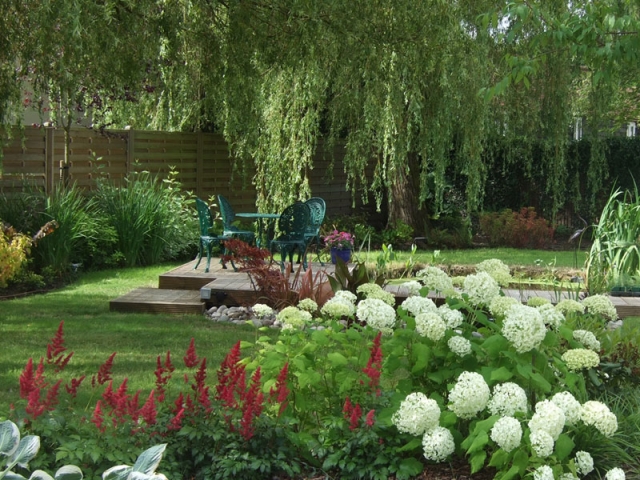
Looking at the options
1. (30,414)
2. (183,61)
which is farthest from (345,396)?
(183,61)

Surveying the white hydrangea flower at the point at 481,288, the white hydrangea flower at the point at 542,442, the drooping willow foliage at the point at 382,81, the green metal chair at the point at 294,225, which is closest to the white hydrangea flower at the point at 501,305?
the white hydrangea flower at the point at 481,288

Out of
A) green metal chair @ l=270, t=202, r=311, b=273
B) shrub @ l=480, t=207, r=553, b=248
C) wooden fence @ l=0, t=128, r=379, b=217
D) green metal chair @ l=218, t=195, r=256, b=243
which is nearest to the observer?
green metal chair @ l=270, t=202, r=311, b=273

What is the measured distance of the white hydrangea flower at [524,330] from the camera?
3.43 m

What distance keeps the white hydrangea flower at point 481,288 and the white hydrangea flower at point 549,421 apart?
0.83 m

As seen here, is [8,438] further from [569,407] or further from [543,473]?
[569,407]

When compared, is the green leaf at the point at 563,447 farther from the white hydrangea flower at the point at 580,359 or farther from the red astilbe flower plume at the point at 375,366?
the red astilbe flower plume at the point at 375,366

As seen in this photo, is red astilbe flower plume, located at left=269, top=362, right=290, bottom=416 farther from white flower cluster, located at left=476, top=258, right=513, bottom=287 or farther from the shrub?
the shrub

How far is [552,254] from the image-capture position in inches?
551

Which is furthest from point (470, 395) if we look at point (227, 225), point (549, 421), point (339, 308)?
point (227, 225)

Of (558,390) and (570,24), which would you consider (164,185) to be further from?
(558,390)

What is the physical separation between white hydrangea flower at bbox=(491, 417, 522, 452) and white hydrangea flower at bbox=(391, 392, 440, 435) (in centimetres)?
24

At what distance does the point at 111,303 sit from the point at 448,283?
4.85 metres

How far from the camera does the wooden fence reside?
11.6 metres

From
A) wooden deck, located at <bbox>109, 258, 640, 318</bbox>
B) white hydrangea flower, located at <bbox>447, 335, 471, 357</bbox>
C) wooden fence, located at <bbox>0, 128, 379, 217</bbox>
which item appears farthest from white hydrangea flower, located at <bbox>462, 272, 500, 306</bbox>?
wooden fence, located at <bbox>0, 128, 379, 217</bbox>
